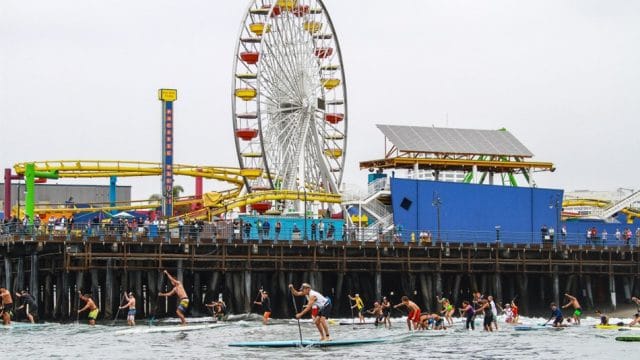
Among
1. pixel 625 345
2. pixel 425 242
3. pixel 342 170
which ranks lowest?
pixel 625 345

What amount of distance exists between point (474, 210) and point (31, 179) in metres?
31.9

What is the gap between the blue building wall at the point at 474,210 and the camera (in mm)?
94125

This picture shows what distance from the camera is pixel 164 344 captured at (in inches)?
2146

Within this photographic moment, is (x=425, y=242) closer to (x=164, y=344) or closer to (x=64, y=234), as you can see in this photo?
(x=64, y=234)

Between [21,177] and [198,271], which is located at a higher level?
[21,177]

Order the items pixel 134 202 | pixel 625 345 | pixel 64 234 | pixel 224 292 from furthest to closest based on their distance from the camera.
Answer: pixel 134 202, pixel 224 292, pixel 64 234, pixel 625 345

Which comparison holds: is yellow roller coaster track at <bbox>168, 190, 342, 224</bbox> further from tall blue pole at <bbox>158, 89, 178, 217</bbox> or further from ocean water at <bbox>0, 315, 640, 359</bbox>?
ocean water at <bbox>0, 315, 640, 359</bbox>

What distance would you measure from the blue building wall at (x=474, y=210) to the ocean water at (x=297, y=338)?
2685cm

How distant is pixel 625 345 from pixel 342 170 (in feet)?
206

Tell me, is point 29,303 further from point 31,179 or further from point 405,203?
point 405,203

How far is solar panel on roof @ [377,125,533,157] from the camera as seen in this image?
327 ft

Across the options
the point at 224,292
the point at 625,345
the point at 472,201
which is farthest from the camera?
the point at 472,201

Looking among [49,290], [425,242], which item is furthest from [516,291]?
[49,290]

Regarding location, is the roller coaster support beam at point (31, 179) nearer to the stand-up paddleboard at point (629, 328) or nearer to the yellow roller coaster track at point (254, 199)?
the yellow roller coaster track at point (254, 199)
